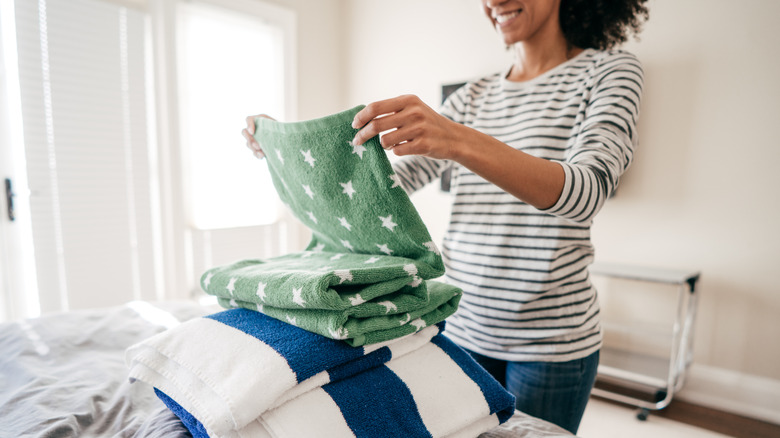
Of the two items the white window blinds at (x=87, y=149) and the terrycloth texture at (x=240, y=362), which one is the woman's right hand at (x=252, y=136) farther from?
the white window blinds at (x=87, y=149)

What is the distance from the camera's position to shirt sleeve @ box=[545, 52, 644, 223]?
58 cm

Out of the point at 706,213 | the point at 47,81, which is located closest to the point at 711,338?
the point at 706,213

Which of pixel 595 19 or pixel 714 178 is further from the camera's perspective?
pixel 714 178

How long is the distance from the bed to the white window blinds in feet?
4.25

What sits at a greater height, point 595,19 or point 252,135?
point 595,19

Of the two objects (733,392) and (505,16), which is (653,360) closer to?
(733,392)

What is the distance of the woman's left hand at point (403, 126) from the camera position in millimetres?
478

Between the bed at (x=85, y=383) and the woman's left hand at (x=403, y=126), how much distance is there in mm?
424

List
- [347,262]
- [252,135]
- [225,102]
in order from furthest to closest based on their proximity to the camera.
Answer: [225,102] → [252,135] → [347,262]

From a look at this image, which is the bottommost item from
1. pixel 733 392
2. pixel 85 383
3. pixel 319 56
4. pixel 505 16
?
pixel 733 392

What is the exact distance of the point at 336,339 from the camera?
1.54 feet

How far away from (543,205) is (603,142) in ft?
0.56

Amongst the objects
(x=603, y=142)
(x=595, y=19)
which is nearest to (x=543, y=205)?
(x=603, y=142)

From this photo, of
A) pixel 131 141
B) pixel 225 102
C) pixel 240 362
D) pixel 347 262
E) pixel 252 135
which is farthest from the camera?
pixel 225 102
